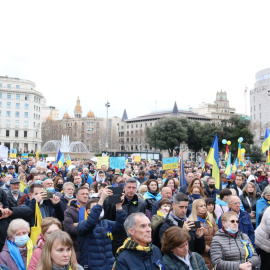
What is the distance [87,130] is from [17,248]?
123 m

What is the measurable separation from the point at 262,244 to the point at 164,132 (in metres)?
51.4

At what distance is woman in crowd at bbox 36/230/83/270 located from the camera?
3.21 m

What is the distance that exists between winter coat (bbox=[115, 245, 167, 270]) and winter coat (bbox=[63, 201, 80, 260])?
6.12ft

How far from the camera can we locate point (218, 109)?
126 meters

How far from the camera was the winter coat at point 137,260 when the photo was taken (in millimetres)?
3219

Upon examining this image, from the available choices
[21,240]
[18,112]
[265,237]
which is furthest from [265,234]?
[18,112]

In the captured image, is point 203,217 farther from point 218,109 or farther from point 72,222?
point 218,109

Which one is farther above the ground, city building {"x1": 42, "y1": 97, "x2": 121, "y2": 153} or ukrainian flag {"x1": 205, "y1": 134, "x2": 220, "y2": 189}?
city building {"x1": 42, "y1": 97, "x2": 121, "y2": 153}

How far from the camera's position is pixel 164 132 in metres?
56.6

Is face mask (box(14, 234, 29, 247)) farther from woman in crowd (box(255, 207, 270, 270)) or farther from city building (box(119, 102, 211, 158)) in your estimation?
city building (box(119, 102, 211, 158))

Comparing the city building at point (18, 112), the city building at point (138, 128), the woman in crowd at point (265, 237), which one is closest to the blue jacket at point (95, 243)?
the woman in crowd at point (265, 237)

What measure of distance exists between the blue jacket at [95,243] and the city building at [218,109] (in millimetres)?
111954

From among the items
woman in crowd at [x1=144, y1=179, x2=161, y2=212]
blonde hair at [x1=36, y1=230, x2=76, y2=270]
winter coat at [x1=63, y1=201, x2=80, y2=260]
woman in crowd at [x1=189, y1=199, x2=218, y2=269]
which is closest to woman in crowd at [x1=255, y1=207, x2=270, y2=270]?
woman in crowd at [x1=189, y1=199, x2=218, y2=269]

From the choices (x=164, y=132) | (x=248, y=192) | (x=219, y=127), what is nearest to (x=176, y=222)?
(x=248, y=192)
